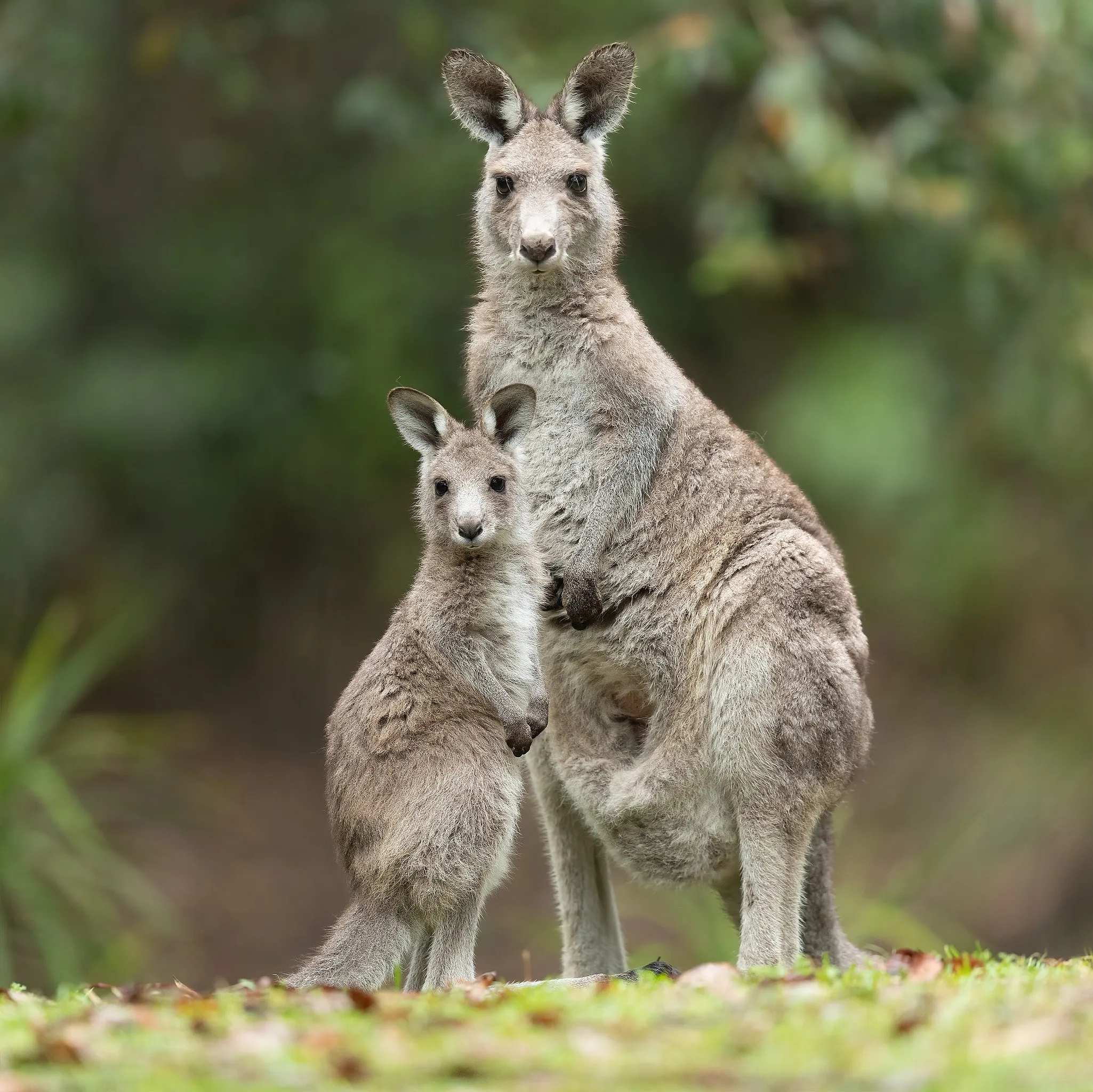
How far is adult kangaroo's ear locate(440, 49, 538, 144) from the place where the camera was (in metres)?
6.59

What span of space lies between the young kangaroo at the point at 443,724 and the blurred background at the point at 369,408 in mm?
4310

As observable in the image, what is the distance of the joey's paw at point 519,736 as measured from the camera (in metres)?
5.68

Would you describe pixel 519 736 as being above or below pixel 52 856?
below

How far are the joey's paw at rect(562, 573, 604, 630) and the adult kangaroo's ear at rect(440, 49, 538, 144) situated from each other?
177 cm

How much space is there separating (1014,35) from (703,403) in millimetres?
4259

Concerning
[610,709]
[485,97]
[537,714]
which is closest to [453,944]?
[537,714]

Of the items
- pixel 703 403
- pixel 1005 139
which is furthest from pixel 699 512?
pixel 1005 139

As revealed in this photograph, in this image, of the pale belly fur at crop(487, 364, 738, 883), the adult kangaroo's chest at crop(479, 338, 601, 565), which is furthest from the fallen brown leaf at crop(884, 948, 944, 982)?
the adult kangaroo's chest at crop(479, 338, 601, 565)

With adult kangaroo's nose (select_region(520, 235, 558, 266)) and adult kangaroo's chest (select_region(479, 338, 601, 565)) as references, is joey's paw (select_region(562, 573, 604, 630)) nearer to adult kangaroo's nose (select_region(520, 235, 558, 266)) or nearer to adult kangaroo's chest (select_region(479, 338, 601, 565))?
adult kangaroo's chest (select_region(479, 338, 601, 565))

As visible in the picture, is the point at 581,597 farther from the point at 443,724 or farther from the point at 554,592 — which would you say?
the point at 443,724

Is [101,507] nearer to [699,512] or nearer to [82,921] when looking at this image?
[82,921]

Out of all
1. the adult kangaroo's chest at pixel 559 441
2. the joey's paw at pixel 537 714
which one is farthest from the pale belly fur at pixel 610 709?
the joey's paw at pixel 537 714

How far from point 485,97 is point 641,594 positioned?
203cm

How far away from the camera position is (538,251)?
6051 mm
